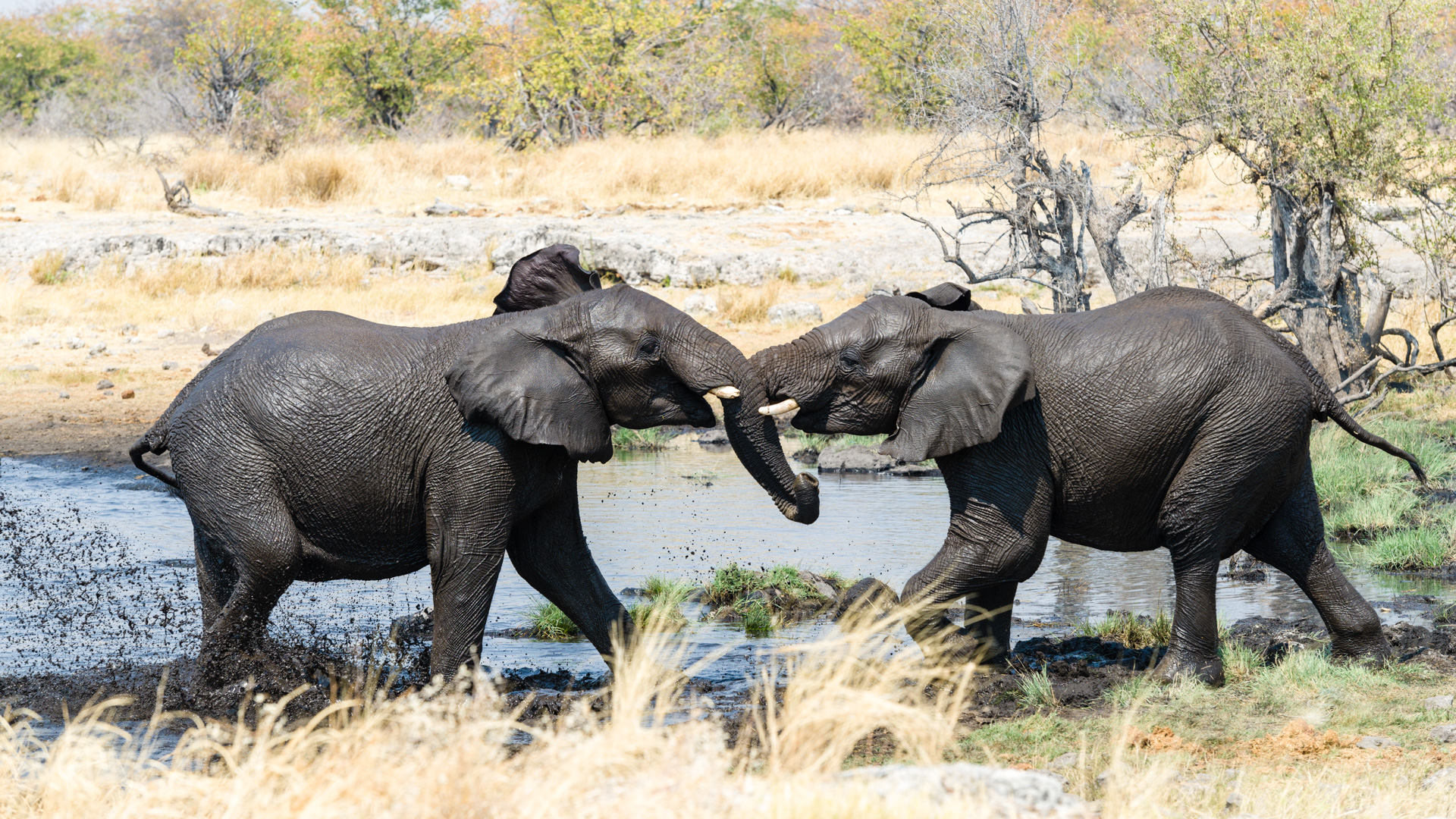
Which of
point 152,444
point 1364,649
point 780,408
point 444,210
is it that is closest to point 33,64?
point 444,210

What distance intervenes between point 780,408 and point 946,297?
92 cm

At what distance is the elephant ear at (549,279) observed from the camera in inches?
243

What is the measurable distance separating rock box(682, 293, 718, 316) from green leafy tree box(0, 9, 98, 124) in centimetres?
2816

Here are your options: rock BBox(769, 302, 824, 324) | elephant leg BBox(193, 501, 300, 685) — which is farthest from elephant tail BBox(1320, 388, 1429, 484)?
rock BBox(769, 302, 824, 324)

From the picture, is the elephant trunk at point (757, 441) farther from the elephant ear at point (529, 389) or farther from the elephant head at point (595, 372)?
the elephant ear at point (529, 389)

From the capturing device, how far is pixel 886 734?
18.9ft

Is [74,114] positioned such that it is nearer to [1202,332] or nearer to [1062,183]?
[1062,183]

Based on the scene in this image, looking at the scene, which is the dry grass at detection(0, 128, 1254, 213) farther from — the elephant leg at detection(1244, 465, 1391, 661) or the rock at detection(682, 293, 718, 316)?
the elephant leg at detection(1244, 465, 1391, 661)

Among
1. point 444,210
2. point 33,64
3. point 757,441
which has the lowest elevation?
point 757,441

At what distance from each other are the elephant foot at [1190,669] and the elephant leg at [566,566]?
224 cm

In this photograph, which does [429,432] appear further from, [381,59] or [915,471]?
[381,59]

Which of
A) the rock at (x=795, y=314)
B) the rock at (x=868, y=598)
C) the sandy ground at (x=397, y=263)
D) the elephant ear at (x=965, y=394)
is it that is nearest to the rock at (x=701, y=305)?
the sandy ground at (x=397, y=263)

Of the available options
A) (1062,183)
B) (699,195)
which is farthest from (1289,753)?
(699,195)

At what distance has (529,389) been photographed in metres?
5.73
